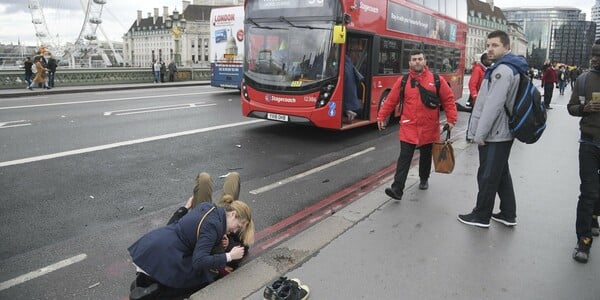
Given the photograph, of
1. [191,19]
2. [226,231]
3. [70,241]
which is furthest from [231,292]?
[191,19]

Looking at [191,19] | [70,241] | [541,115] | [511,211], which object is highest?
[191,19]

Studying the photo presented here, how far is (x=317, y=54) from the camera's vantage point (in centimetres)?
931

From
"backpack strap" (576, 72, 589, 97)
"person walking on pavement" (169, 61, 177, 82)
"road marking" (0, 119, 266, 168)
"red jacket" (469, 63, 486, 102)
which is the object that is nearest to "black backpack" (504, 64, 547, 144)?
"backpack strap" (576, 72, 589, 97)

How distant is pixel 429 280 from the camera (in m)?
3.44

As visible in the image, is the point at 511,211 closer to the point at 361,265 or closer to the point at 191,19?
the point at 361,265

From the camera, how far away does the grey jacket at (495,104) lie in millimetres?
4152

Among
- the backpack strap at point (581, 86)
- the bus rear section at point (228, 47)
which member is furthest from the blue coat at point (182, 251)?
the bus rear section at point (228, 47)

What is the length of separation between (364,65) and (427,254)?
721 centimetres

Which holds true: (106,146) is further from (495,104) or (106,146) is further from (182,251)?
(495,104)

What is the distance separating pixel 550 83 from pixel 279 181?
549 inches

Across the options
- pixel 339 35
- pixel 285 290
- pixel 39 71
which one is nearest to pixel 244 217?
pixel 285 290

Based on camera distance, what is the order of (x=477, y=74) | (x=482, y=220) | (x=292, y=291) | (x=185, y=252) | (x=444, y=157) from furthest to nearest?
(x=477, y=74) → (x=444, y=157) → (x=482, y=220) → (x=185, y=252) → (x=292, y=291)

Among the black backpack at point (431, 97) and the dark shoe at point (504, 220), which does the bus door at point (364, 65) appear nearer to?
the black backpack at point (431, 97)

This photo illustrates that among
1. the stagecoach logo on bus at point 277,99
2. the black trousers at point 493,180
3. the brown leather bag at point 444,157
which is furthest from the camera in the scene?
the stagecoach logo on bus at point 277,99
